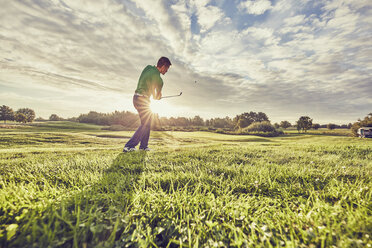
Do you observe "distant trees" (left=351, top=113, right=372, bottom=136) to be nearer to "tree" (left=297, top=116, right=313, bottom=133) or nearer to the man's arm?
"tree" (left=297, top=116, right=313, bottom=133)

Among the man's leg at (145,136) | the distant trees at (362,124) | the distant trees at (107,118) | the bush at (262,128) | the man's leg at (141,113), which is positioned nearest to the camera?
the man's leg at (141,113)

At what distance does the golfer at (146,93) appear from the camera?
6574 mm

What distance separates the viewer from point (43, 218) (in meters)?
1.49

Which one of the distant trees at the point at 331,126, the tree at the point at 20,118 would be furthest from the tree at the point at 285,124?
the tree at the point at 20,118

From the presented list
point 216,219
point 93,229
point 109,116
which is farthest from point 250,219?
point 109,116

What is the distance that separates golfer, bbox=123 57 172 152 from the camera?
21.6 ft

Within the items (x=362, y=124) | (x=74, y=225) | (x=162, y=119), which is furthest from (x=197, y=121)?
(x=74, y=225)

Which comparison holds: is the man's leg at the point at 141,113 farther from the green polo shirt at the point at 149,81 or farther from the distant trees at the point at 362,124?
the distant trees at the point at 362,124

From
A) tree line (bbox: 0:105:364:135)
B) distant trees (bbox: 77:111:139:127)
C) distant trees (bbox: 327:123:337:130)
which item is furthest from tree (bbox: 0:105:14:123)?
distant trees (bbox: 327:123:337:130)

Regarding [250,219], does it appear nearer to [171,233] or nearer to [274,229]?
[274,229]

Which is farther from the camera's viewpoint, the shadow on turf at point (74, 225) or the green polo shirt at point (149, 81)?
the green polo shirt at point (149, 81)

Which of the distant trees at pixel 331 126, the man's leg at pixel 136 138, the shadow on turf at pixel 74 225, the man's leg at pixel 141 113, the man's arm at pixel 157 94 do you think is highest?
the distant trees at pixel 331 126

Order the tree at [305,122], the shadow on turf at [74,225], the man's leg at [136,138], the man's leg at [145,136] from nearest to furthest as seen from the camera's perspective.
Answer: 1. the shadow on turf at [74,225]
2. the man's leg at [136,138]
3. the man's leg at [145,136]
4. the tree at [305,122]

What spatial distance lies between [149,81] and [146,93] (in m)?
0.52
